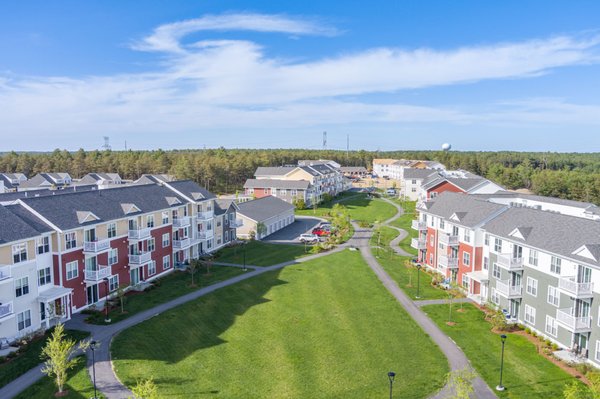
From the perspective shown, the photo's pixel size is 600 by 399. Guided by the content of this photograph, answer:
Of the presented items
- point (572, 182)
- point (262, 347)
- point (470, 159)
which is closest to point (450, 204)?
point (262, 347)

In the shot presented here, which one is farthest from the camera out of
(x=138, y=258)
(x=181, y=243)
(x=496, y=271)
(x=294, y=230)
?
(x=294, y=230)

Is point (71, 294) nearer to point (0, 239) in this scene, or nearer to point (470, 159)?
point (0, 239)

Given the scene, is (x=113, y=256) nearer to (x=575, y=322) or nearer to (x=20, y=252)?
(x=20, y=252)

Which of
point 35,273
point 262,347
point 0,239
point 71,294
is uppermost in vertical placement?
point 0,239

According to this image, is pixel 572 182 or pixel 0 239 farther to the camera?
pixel 572 182

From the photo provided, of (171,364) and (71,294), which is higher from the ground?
(71,294)

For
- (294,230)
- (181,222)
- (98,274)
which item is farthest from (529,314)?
(294,230)

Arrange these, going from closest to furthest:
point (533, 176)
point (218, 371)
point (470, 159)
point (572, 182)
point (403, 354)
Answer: point (218, 371) < point (403, 354) < point (572, 182) < point (533, 176) < point (470, 159)

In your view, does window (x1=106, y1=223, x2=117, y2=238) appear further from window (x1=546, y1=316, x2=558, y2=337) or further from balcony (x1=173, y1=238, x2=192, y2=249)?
window (x1=546, y1=316, x2=558, y2=337)
